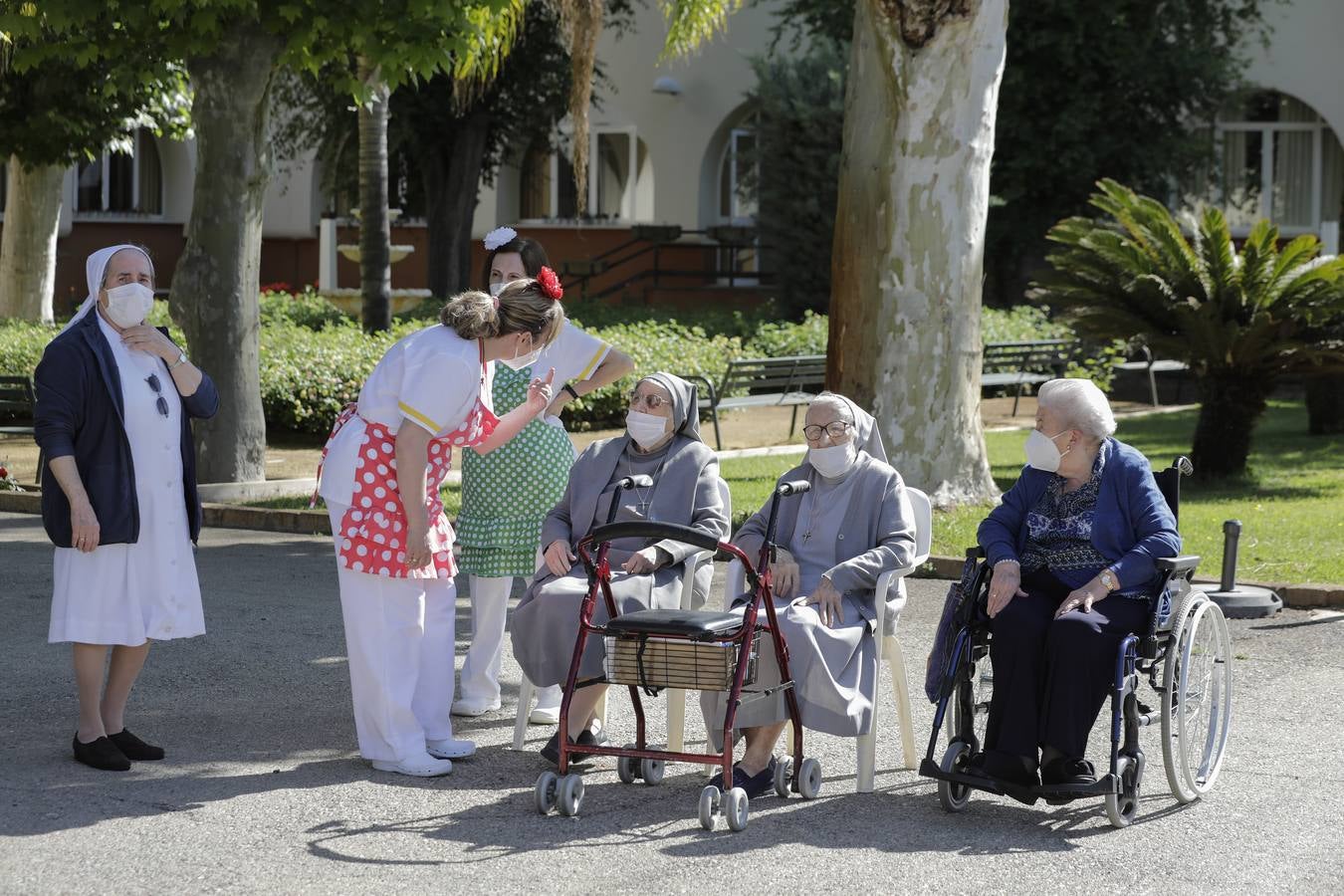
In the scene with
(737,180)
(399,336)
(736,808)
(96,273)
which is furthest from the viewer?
(737,180)

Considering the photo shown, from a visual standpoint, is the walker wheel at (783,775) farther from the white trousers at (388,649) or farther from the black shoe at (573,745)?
the white trousers at (388,649)

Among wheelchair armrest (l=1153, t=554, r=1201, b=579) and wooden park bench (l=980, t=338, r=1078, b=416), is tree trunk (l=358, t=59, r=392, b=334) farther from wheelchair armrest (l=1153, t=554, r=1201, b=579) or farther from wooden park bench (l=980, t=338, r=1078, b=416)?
wheelchair armrest (l=1153, t=554, r=1201, b=579)

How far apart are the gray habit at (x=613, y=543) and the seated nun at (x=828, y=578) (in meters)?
0.24

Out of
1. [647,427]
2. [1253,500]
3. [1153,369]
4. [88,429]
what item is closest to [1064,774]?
[647,427]

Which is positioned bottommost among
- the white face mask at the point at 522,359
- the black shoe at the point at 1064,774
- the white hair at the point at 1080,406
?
the black shoe at the point at 1064,774

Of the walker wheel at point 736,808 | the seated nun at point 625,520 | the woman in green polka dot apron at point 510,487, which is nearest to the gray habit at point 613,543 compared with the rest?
the seated nun at point 625,520

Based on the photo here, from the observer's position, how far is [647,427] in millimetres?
6621

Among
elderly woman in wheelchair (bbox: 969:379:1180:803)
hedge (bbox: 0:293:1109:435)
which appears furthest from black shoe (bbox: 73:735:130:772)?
hedge (bbox: 0:293:1109:435)

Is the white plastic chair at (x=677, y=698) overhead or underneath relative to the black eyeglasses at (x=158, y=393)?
underneath

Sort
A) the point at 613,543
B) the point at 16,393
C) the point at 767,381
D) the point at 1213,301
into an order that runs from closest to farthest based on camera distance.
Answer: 1. the point at 613,543
2. the point at 1213,301
3. the point at 16,393
4. the point at 767,381

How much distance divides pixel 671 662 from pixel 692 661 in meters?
0.07

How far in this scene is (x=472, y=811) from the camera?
590cm

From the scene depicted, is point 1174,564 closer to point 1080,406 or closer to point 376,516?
point 1080,406

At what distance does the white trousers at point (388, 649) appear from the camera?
6.29 metres
